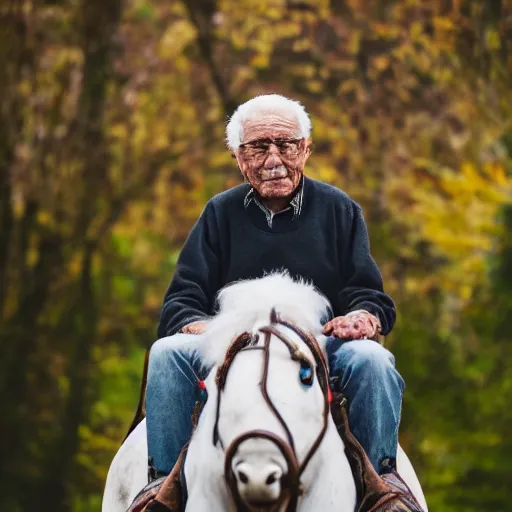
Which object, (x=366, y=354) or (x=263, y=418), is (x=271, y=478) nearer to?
(x=263, y=418)

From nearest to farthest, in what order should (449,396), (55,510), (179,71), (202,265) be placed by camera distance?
(202,265) < (449,396) < (55,510) < (179,71)

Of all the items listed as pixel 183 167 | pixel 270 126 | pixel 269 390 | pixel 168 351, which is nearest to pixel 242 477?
pixel 269 390

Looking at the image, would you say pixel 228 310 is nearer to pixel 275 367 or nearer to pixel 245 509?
pixel 275 367

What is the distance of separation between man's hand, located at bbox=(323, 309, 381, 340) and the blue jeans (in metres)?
0.04

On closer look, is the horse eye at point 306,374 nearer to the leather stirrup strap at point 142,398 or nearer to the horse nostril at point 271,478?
the horse nostril at point 271,478

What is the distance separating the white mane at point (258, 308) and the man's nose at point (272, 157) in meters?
0.59

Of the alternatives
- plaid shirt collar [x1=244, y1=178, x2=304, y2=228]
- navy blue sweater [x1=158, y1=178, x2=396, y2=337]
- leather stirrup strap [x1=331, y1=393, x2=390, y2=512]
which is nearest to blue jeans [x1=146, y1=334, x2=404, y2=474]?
leather stirrup strap [x1=331, y1=393, x2=390, y2=512]

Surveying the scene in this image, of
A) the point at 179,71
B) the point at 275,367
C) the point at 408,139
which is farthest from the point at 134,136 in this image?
the point at 275,367

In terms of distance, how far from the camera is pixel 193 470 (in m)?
4.43

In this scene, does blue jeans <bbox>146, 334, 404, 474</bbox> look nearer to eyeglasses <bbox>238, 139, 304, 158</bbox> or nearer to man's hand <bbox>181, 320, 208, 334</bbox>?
man's hand <bbox>181, 320, 208, 334</bbox>

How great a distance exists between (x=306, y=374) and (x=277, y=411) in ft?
0.75

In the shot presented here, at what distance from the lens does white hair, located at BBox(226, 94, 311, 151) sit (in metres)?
5.16

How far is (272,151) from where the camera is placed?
201 inches

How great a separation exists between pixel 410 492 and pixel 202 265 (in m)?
1.29
